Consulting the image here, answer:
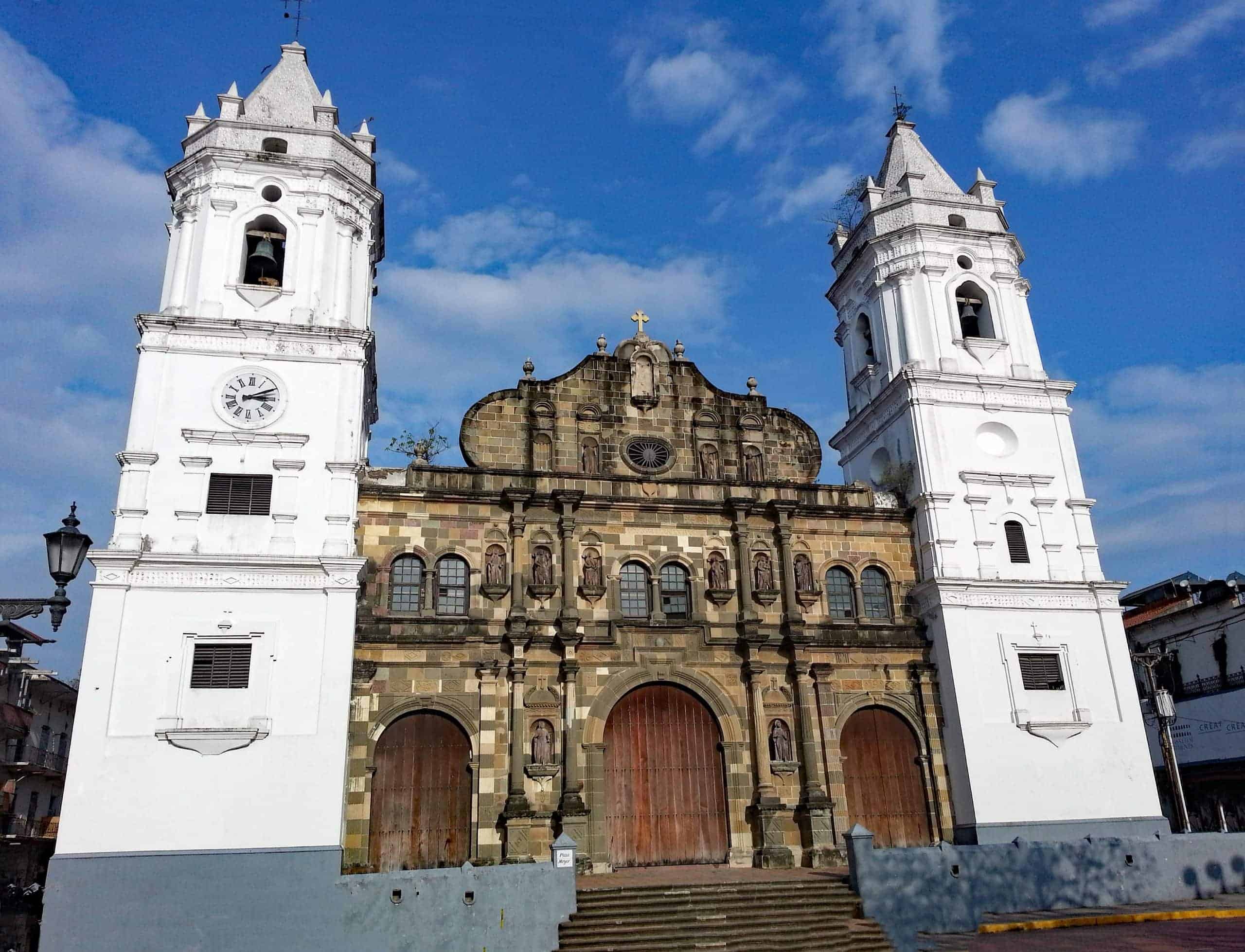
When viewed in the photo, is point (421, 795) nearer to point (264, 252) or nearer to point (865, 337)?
point (264, 252)

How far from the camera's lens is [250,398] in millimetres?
21875

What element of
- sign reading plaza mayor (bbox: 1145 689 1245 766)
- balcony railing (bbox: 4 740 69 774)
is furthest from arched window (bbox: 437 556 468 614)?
sign reading plaza mayor (bbox: 1145 689 1245 766)

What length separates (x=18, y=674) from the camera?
109 ft

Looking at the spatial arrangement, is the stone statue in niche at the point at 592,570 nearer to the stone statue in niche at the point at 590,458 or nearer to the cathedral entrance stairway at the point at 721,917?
the stone statue in niche at the point at 590,458

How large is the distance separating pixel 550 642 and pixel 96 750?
9177 millimetres

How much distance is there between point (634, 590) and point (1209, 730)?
76.9ft

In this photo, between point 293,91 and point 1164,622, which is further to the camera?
point 1164,622

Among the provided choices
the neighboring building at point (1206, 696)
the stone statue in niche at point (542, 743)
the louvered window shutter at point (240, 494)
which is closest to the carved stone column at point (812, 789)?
the stone statue in niche at point (542, 743)

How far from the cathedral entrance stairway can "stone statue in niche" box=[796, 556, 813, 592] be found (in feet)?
23.1

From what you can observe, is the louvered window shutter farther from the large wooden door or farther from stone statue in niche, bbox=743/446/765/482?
stone statue in niche, bbox=743/446/765/482

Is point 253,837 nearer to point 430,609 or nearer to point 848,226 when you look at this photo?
point 430,609

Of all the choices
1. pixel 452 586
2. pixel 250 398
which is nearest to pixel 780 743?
pixel 452 586

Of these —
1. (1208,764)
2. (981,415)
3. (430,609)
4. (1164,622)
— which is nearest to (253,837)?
(430,609)

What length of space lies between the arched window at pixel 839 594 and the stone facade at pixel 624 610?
Answer: 0.53 feet
